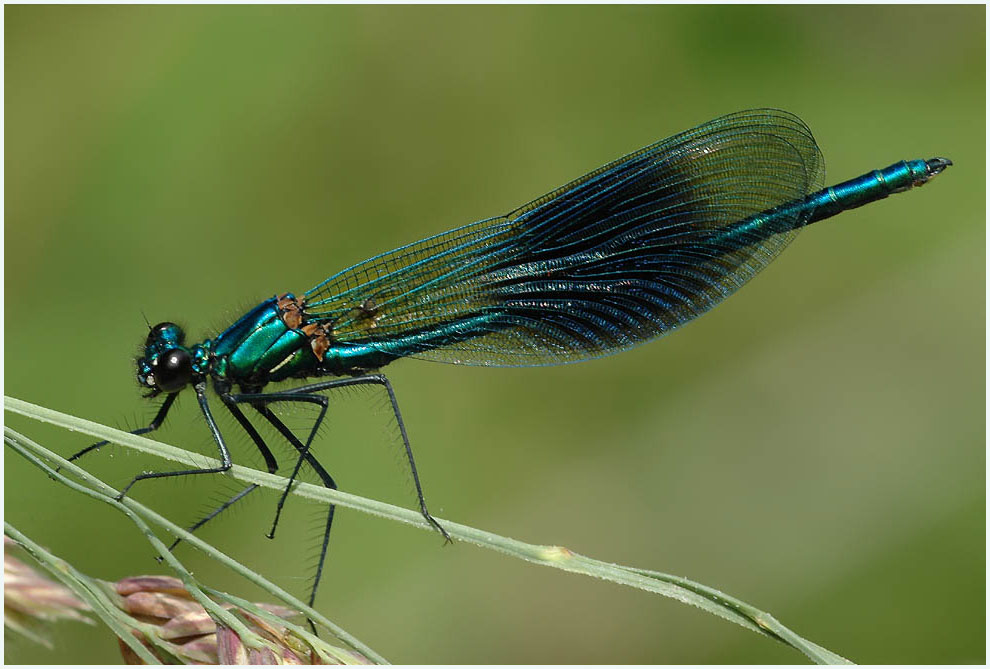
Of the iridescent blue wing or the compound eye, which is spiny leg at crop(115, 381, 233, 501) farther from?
the iridescent blue wing

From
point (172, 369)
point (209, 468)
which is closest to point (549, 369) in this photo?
point (172, 369)

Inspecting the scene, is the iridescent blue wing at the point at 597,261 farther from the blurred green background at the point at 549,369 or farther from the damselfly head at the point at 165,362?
the blurred green background at the point at 549,369

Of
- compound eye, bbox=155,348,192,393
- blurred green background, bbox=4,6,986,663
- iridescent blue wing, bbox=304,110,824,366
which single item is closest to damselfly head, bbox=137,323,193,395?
compound eye, bbox=155,348,192,393

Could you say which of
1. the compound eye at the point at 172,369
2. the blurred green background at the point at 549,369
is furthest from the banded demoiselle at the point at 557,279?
the blurred green background at the point at 549,369

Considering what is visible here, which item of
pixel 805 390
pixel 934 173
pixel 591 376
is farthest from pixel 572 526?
pixel 934 173

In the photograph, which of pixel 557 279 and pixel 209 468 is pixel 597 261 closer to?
pixel 557 279

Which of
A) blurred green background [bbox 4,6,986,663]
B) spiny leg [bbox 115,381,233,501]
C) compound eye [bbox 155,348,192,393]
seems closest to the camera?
spiny leg [bbox 115,381,233,501]
